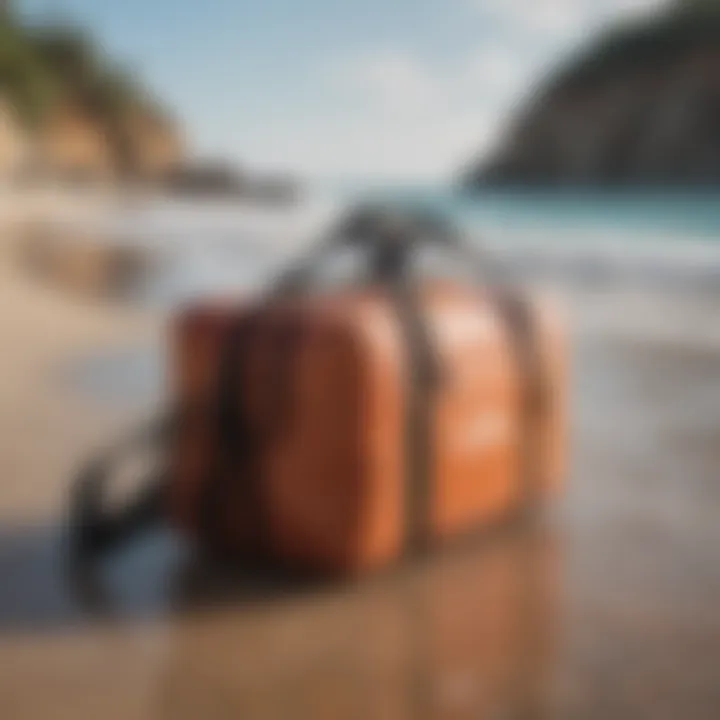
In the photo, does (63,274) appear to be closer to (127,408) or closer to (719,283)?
(127,408)

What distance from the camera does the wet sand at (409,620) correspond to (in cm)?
61

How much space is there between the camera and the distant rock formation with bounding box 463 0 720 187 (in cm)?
142

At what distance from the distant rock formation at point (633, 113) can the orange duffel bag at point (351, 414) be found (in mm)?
462

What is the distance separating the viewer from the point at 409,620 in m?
0.74

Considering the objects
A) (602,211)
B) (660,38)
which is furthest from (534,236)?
(660,38)

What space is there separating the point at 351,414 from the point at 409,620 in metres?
0.15

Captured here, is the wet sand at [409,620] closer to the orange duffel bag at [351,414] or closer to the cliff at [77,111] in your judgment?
the orange duffel bag at [351,414]

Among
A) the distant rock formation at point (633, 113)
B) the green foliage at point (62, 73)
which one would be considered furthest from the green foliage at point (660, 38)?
the green foliage at point (62, 73)

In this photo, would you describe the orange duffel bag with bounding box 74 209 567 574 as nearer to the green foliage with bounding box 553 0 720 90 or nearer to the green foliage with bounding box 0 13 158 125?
the green foliage with bounding box 553 0 720 90

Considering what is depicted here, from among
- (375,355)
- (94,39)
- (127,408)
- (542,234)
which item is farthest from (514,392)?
(542,234)

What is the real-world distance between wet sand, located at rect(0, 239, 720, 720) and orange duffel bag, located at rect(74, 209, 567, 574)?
38mm

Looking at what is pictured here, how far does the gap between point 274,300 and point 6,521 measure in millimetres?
333

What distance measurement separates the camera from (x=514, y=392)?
88 centimetres

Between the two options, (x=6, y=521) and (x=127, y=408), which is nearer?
(x=6, y=521)
